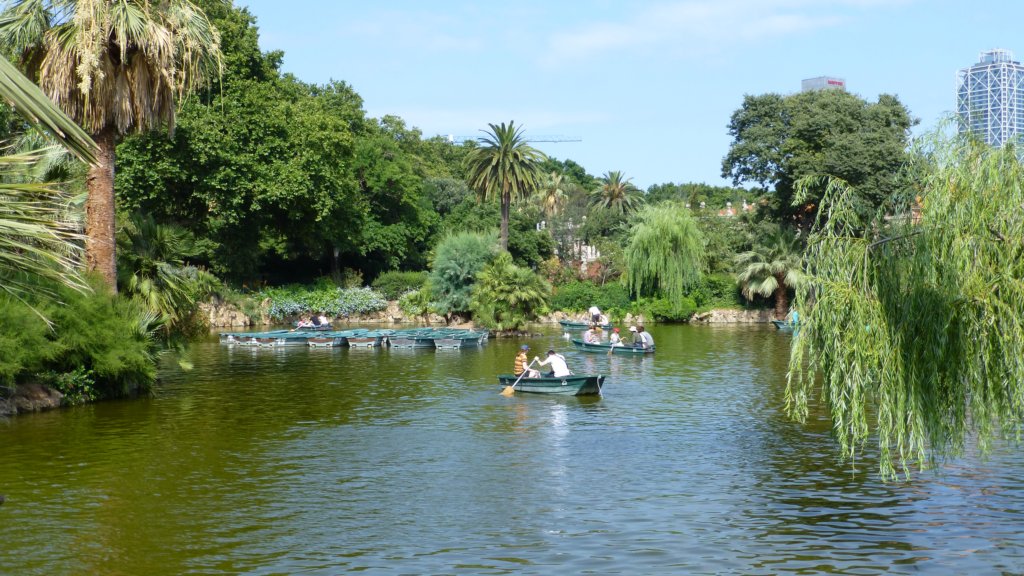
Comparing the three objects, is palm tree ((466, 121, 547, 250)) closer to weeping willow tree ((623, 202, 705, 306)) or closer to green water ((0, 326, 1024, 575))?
weeping willow tree ((623, 202, 705, 306))

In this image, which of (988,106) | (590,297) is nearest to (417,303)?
(590,297)

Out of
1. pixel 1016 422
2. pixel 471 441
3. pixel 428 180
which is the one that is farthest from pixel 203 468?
pixel 428 180

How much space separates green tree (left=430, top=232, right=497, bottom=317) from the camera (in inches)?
2343

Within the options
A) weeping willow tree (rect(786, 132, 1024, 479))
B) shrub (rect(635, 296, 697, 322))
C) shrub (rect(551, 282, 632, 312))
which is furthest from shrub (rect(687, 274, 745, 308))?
weeping willow tree (rect(786, 132, 1024, 479))

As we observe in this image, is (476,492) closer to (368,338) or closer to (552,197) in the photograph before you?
(368,338)

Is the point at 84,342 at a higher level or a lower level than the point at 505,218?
lower

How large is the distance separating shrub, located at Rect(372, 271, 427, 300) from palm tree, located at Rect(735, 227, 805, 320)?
77.5 feet

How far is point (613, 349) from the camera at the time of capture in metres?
43.3

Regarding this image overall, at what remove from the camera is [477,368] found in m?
38.1

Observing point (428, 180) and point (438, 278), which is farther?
point (428, 180)

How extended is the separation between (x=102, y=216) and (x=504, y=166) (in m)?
38.4

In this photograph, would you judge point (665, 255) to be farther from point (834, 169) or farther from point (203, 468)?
point (203, 468)

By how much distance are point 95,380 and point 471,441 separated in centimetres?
1177

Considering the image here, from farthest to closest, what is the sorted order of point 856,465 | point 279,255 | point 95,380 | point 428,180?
point 428,180, point 279,255, point 95,380, point 856,465
